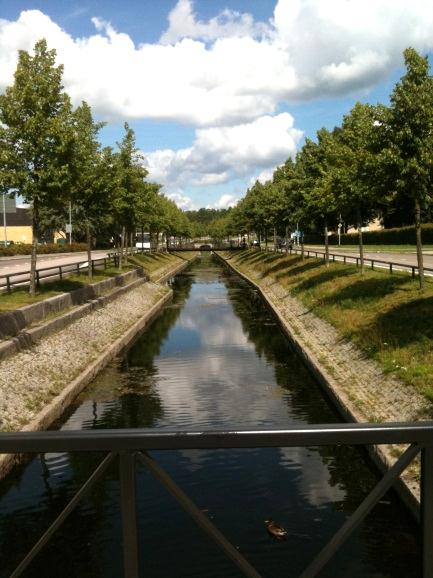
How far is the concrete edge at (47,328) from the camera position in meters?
16.2

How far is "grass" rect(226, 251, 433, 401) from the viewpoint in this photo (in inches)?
573

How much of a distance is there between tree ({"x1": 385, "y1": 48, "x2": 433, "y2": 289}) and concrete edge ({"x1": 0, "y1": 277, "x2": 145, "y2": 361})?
42.1ft

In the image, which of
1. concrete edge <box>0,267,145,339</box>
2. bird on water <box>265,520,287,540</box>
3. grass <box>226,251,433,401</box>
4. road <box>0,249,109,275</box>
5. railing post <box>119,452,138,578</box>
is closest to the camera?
railing post <box>119,452,138,578</box>

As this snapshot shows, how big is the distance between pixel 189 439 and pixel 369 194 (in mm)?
19182

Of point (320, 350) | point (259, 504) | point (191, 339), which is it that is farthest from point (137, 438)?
point (191, 339)

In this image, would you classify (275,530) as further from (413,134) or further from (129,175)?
(129,175)

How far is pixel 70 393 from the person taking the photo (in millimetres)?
16312

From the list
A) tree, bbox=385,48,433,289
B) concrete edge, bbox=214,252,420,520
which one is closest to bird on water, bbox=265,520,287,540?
concrete edge, bbox=214,252,420,520

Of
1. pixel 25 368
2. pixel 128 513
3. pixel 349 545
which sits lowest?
pixel 349 545

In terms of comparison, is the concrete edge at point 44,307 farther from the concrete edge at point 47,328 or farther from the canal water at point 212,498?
the canal water at point 212,498

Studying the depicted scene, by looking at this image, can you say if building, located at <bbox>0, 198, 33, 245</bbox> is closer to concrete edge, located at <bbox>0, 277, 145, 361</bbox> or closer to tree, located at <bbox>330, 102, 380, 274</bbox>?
concrete edge, located at <bbox>0, 277, 145, 361</bbox>

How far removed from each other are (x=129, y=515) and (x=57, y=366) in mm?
15899

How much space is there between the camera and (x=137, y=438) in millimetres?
2504

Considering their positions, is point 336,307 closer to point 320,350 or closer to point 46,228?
point 320,350
